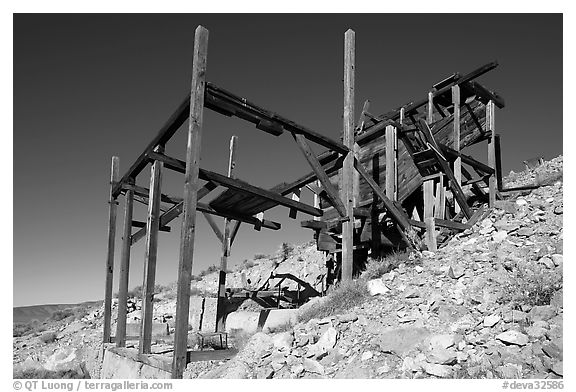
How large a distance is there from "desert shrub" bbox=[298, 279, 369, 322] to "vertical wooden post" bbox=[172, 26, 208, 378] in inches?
81.9

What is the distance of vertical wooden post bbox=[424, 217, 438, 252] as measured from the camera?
9.61 metres

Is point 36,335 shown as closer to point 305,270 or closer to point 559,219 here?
point 305,270

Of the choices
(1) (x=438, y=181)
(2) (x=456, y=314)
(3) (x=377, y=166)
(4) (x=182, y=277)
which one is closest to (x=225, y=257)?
(3) (x=377, y=166)

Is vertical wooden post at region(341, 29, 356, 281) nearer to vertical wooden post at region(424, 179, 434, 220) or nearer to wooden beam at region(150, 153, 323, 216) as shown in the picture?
wooden beam at region(150, 153, 323, 216)

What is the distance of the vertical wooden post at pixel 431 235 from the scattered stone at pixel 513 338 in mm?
4338

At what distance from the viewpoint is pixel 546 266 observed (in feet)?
23.2

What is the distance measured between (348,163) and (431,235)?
7.70ft

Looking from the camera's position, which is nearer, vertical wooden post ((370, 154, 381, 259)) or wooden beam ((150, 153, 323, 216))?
wooden beam ((150, 153, 323, 216))

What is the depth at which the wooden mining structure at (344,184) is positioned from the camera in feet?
22.5

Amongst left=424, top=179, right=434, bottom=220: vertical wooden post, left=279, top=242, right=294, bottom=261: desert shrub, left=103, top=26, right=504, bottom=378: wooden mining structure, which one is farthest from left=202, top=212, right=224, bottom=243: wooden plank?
left=279, top=242, right=294, bottom=261: desert shrub

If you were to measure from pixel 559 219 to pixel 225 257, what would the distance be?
8710 millimetres

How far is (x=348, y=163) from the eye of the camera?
9.42 meters

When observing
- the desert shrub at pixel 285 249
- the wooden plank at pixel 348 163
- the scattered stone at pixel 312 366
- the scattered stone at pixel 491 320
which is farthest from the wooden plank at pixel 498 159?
the desert shrub at pixel 285 249

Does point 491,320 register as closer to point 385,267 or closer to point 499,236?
point 385,267
